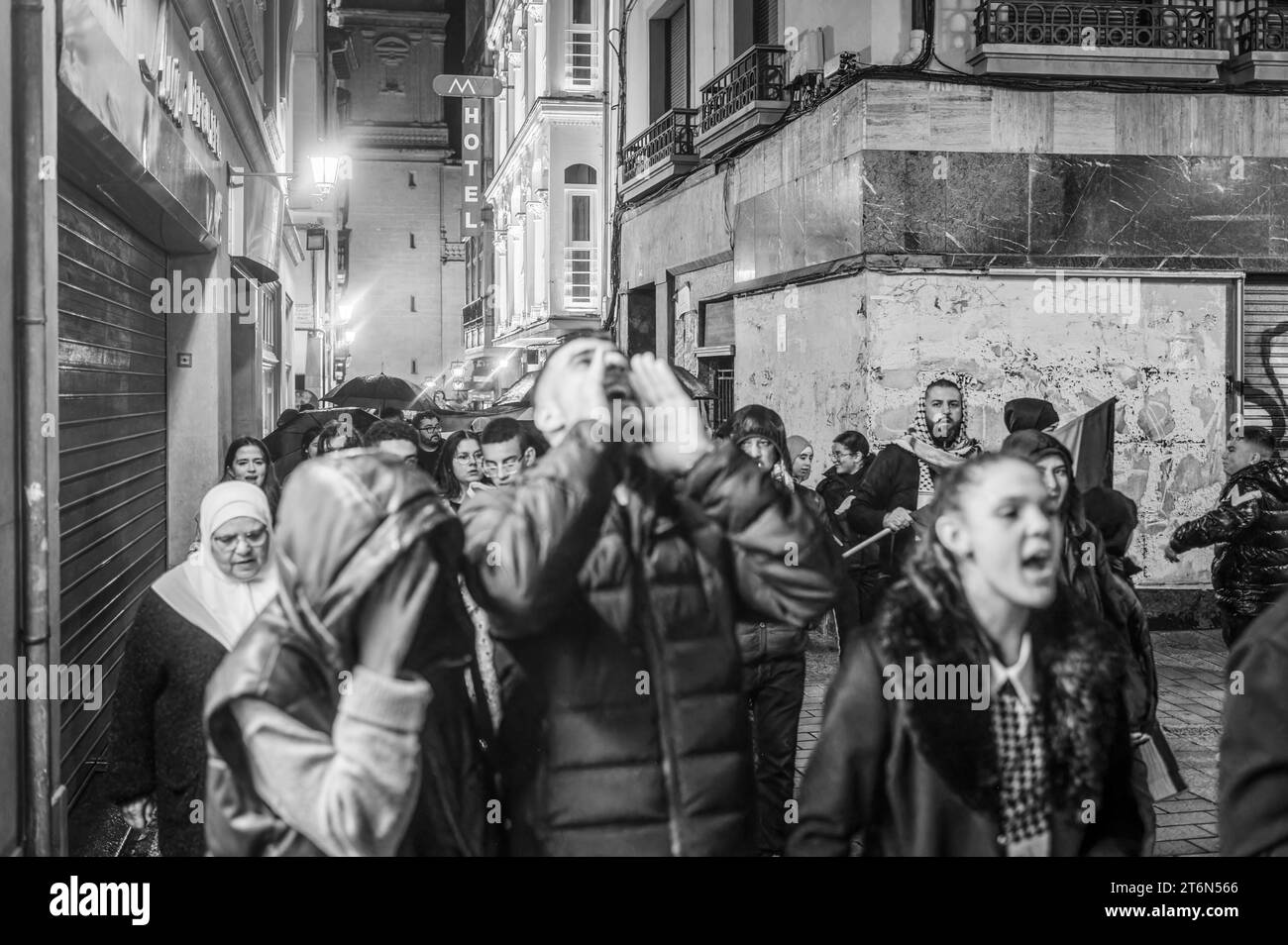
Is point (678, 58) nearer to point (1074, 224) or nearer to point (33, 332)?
point (1074, 224)

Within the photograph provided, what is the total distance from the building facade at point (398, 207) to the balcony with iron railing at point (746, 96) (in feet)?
143

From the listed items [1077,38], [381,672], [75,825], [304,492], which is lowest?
[75,825]

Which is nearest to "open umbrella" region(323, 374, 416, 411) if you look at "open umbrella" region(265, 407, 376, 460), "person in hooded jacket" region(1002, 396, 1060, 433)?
"open umbrella" region(265, 407, 376, 460)

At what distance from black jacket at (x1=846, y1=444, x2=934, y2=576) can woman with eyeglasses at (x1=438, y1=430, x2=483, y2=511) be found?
2.33 metres

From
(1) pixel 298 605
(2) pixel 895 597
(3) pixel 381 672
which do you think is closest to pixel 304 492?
(1) pixel 298 605

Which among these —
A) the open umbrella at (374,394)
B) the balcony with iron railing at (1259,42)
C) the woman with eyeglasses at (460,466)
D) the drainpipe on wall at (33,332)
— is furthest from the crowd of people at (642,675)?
the open umbrella at (374,394)

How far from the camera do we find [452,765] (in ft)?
9.36

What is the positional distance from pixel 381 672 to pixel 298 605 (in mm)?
234

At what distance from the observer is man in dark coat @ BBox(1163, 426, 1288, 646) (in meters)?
7.16

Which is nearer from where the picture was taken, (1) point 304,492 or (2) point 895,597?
(1) point 304,492

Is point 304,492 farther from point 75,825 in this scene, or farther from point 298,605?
point 75,825

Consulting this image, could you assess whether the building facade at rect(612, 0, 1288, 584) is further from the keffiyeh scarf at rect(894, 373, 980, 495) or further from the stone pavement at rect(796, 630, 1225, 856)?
the keffiyeh scarf at rect(894, 373, 980, 495)

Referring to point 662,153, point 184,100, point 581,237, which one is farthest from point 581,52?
point 184,100

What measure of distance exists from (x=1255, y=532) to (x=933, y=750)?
17.4 ft
